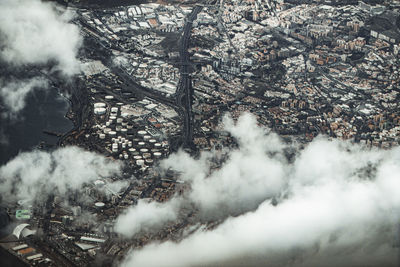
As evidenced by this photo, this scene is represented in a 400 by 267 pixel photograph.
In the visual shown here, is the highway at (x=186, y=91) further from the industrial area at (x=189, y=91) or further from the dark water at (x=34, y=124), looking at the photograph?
the dark water at (x=34, y=124)

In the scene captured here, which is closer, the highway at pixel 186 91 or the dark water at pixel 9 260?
the dark water at pixel 9 260

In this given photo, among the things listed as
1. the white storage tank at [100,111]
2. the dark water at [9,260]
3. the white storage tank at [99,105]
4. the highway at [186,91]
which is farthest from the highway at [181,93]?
the dark water at [9,260]

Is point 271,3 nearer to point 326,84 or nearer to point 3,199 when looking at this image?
point 326,84

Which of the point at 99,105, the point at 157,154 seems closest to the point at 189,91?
the point at 99,105

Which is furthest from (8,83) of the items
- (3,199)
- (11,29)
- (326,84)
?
(326,84)

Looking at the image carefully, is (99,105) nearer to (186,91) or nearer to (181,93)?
(181,93)

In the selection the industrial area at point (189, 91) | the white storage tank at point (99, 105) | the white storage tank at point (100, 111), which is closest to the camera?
the industrial area at point (189, 91)

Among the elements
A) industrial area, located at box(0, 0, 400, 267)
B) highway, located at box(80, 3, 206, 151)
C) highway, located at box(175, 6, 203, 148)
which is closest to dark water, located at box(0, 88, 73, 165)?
industrial area, located at box(0, 0, 400, 267)
